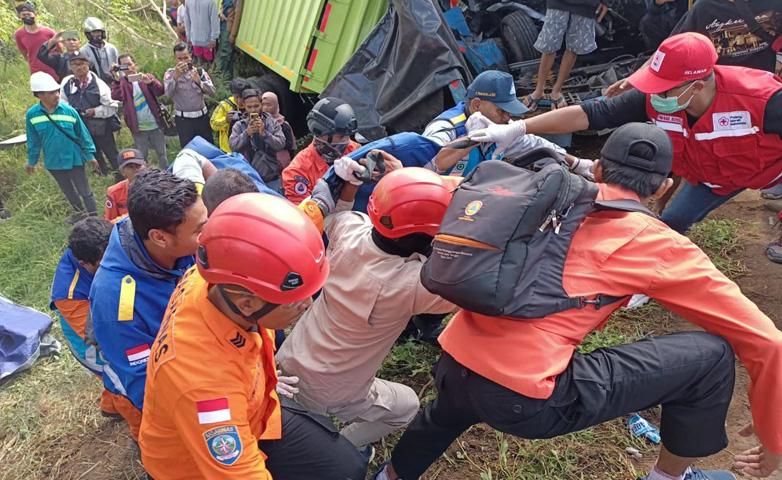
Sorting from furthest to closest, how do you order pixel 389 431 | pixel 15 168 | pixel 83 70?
pixel 15 168 → pixel 83 70 → pixel 389 431

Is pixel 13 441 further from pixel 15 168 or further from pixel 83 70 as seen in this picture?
pixel 15 168

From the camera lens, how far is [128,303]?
2271 millimetres

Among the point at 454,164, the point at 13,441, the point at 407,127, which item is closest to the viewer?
the point at 454,164

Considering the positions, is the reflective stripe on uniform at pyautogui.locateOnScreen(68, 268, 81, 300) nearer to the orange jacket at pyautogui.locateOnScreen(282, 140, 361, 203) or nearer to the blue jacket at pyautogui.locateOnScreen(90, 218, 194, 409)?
the blue jacket at pyautogui.locateOnScreen(90, 218, 194, 409)

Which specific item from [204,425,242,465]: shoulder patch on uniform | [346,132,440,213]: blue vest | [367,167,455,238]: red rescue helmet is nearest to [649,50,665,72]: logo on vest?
[346,132,440,213]: blue vest

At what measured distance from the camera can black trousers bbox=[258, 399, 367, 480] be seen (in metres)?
2.31

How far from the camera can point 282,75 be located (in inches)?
267

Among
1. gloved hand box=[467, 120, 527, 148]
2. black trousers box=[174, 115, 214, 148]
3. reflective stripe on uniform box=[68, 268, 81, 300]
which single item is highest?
gloved hand box=[467, 120, 527, 148]

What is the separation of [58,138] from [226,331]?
5.28m

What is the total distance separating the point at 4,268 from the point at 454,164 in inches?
191

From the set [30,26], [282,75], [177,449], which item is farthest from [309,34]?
[177,449]

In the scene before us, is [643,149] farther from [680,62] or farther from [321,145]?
[321,145]

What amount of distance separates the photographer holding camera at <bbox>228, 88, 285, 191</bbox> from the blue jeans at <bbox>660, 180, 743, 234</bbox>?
10.5 ft

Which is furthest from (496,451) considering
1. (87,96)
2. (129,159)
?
(87,96)
